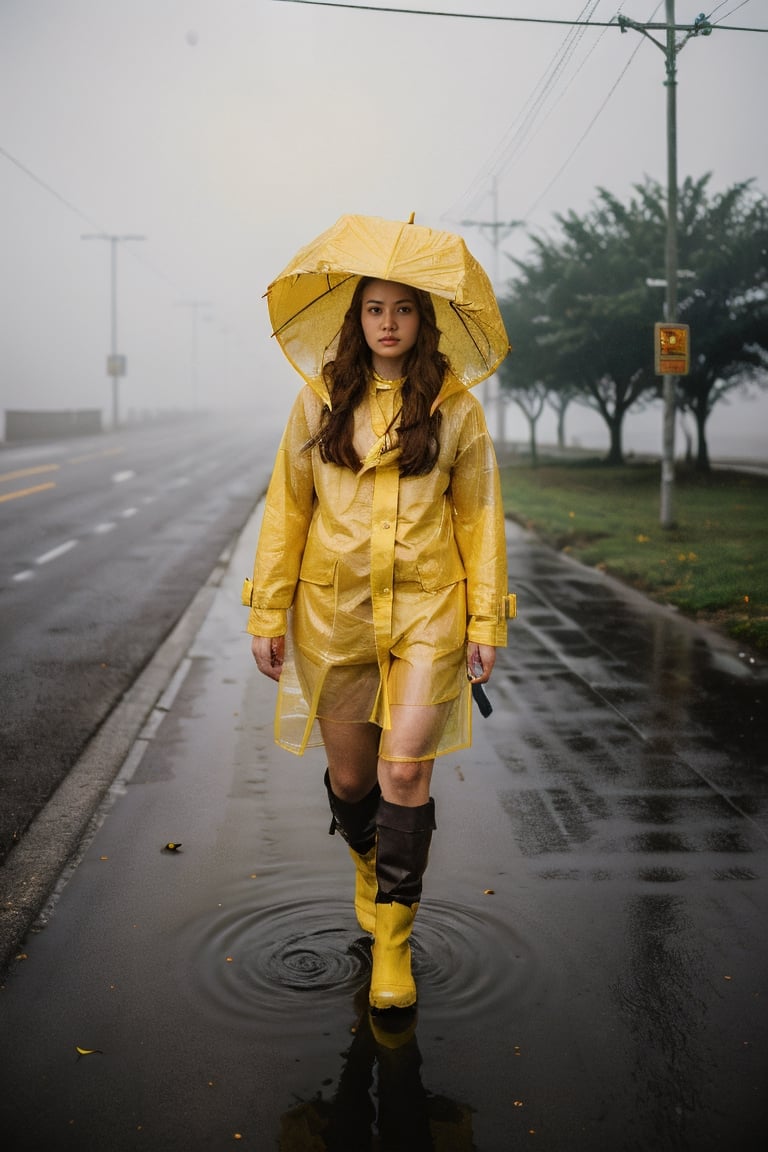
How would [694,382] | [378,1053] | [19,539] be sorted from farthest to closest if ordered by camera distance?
[694,382] → [19,539] → [378,1053]

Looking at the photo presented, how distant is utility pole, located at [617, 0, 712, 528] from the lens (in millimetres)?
16328

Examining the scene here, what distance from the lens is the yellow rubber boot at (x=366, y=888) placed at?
13.4ft

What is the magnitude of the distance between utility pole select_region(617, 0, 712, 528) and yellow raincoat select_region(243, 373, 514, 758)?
14159 mm

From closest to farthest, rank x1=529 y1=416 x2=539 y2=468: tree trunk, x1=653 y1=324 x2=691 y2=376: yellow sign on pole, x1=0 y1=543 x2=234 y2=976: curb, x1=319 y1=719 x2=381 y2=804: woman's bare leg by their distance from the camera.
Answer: x1=319 y1=719 x2=381 y2=804: woman's bare leg, x1=0 y1=543 x2=234 y2=976: curb, x1=653 y1=324 x2=691 y2=376: yellow sign on pole, x1=529 y1=416 x2=539 y2=468: tree trunk

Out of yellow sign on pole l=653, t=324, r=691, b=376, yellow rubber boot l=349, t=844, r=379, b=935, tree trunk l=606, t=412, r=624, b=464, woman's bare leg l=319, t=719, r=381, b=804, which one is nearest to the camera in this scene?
woman's bare leg l=319, t=719, r=381, b=804

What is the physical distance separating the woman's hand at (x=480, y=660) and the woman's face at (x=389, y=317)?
0.89 m

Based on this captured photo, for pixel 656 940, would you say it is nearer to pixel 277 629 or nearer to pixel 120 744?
pixel 277 629

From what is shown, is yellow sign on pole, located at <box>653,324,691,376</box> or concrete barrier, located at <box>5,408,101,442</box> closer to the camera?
yellow sign on pole, located at <box>653,324,691,376</box>

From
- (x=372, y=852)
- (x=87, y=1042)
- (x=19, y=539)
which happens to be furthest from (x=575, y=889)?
(x=19, y=539)

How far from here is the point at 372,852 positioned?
4.09 meters

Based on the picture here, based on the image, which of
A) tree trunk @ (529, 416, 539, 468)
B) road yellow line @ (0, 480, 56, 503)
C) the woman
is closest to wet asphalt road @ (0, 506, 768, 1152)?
the woman

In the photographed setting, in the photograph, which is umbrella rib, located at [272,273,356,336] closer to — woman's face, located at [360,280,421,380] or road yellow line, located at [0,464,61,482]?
woman's face, located at [360,280,421,380]

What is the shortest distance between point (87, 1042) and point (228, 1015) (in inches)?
15.6

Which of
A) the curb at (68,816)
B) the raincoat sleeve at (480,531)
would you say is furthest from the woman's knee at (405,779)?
the curb at (68,816)
